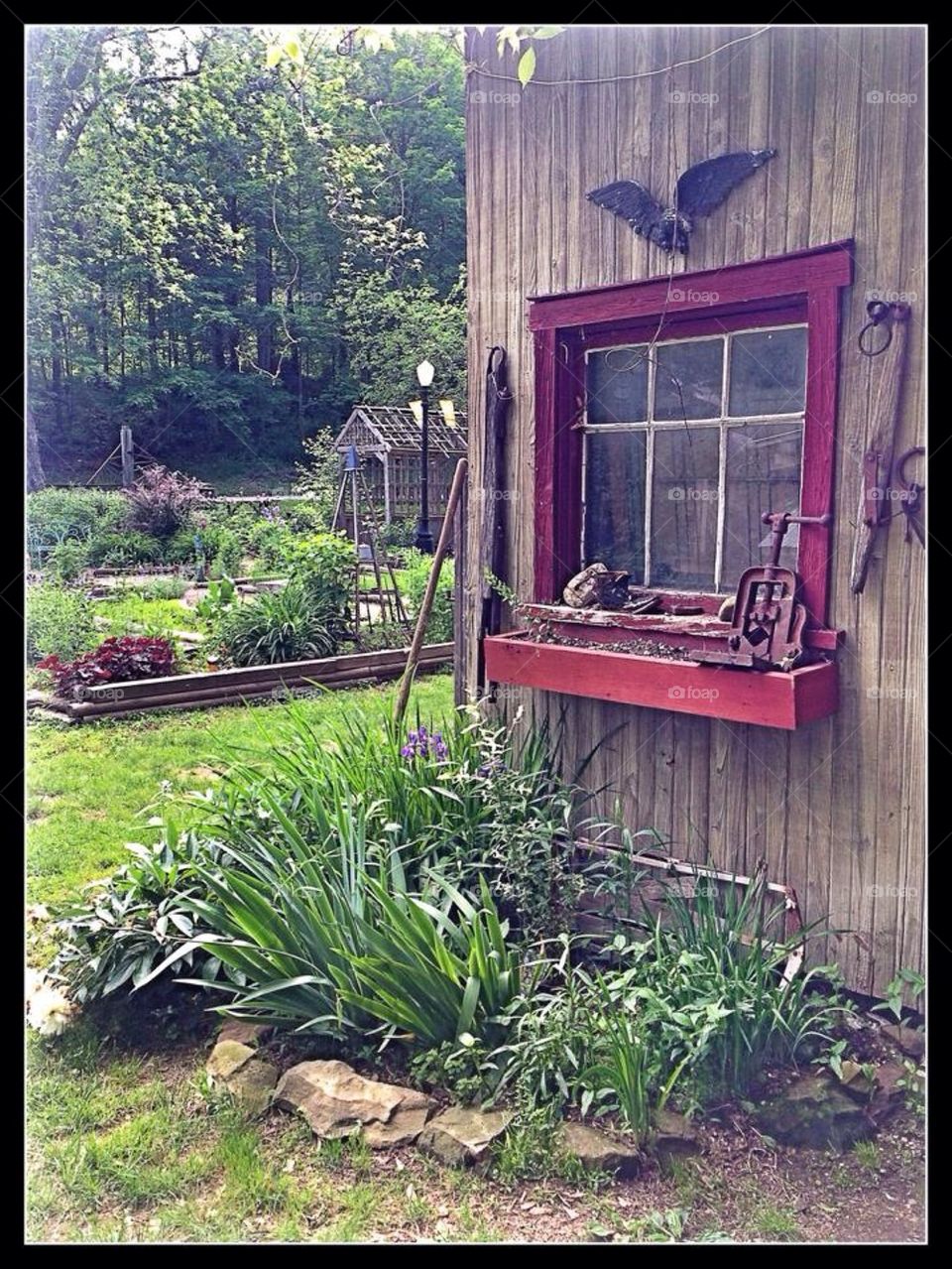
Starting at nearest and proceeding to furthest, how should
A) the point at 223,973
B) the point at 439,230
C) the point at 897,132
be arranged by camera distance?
1. the point at 897,132
2. the point at 223,973
3. the point at 439,230

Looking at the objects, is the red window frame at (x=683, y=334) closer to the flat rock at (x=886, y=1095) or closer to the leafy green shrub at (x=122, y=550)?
the flat rock at (x=886, y=1095)

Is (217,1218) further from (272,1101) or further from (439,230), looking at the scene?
(439,230)

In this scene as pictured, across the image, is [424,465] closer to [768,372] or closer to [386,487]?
[386,487]

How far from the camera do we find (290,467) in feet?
8.63

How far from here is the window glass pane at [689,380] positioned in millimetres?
2203

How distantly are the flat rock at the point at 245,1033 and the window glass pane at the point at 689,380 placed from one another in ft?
5.22

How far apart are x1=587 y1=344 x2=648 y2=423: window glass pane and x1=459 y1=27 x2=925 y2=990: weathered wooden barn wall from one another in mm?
177

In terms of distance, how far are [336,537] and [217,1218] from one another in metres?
3.08

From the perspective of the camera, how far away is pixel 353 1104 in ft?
5.77

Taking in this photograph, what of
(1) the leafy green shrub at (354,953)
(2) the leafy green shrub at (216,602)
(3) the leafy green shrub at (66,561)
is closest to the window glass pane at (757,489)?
(1) the leafy green shrub at (354,953)

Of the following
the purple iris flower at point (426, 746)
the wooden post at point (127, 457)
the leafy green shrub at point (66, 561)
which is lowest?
the purple iris flower at point (426, 746)

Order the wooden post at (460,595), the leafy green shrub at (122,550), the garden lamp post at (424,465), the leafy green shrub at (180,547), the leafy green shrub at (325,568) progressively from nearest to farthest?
the leafy green shrub at (122,550) → the wooden post at (460,595) → the leafy green shrub at (180,547) → the garden lamp post at (424,465) → the leafy green shrub at (325,568)

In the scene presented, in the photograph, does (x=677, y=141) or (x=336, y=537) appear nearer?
(x=677, y=141)
